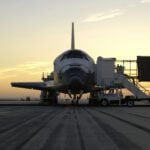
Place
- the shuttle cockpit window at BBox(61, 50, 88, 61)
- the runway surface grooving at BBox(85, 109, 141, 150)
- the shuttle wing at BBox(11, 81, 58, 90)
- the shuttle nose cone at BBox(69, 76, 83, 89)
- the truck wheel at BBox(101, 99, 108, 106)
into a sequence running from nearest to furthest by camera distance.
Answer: the runway surface grooving at BBox(85, 109, 141, 150) → the shuttle nose cone at BBox(69, 76, 83, 89) → the shuttle cockpit window at BBox(61, 50, 88, 61) → the truck wheel at BBox(101, 99, 108, 106) → the shuttle wing at BBox(11, 81, 58, 90)

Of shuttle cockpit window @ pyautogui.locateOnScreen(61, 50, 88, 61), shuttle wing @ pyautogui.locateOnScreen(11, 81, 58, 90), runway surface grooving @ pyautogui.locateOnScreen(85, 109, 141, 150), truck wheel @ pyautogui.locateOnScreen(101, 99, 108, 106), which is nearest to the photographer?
runway surface grooving @ pyautogui.locateOnScreen(85, 109, 141, 150)

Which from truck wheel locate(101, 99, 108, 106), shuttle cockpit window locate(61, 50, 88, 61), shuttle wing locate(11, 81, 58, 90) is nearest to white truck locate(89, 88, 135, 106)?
truck wheel locate(101, 99, 108, 106)

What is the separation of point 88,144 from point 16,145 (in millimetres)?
1856

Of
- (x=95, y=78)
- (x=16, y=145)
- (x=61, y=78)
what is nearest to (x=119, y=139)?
(x=16, y=145)

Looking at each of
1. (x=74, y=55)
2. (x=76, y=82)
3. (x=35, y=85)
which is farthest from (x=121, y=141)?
(x=35, y=85)

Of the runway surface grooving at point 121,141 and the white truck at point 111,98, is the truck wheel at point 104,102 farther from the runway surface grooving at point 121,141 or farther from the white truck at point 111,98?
the runway surface grooving at point 121,141

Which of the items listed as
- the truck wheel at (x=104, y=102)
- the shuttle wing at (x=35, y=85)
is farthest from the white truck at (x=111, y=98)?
the shuttle wing at (x=35, y=85)

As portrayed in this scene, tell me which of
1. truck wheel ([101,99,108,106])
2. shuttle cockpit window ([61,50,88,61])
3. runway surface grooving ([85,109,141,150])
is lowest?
runway surface grooving ([85,109,141,150])

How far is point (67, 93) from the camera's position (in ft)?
158

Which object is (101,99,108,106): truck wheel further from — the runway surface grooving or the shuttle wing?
the runway surface grooving

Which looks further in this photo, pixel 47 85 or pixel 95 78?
pixel 47 85

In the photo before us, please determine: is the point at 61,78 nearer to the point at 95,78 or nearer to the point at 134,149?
the point at 95,78

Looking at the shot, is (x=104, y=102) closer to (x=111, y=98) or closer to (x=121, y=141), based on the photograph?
(x=111, y=98)

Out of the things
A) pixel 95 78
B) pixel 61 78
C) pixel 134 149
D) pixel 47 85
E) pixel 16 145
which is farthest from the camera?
pixel 47 85
